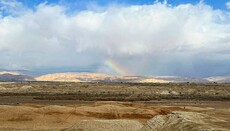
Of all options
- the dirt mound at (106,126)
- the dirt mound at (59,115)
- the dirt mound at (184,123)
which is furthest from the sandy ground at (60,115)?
the dirt mound at (184,123)

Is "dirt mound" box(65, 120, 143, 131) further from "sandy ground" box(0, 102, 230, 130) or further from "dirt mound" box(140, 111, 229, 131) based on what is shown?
"sandy ground" box(0, 102, 230, 130)

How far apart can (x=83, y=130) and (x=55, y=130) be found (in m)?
5.62

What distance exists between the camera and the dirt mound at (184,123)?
26569mm

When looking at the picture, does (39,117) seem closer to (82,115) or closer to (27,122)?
(27,122)

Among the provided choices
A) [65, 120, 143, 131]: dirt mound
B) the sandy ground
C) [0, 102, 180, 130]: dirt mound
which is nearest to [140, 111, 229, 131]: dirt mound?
[65, 120, 143, 131]: dirt mound

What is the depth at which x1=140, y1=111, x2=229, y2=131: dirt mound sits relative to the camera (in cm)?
2657

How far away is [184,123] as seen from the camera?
94.2ft

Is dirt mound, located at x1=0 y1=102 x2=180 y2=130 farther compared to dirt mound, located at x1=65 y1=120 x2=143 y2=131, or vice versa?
dirt mound, located at x1=0 y1=102 x2=180 y2=130

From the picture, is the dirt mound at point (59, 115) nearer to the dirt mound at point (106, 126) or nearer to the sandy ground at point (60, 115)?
the sandy ground at point (60, 115)

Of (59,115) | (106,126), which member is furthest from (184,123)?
(59,115)

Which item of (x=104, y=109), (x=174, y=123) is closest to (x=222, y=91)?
(x=104, y=109)

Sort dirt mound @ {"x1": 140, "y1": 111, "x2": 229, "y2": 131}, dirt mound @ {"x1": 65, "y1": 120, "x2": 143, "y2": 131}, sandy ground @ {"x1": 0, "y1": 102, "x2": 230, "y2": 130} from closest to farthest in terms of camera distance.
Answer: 1. dirt mound @ {"x1": 140, "y1": 111, "x2": 229, "y2": 131}
2. dirt mound @ {"x1": 65, "y1": 120, "x2": 143, "y2": 131}
3. sandy ground @ {"x1": 0, "y1": 102, "x2": 230, "y2": 130}

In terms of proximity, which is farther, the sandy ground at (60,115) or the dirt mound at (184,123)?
the sandy ground at (60,115)

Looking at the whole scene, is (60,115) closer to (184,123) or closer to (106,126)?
(106,126)
